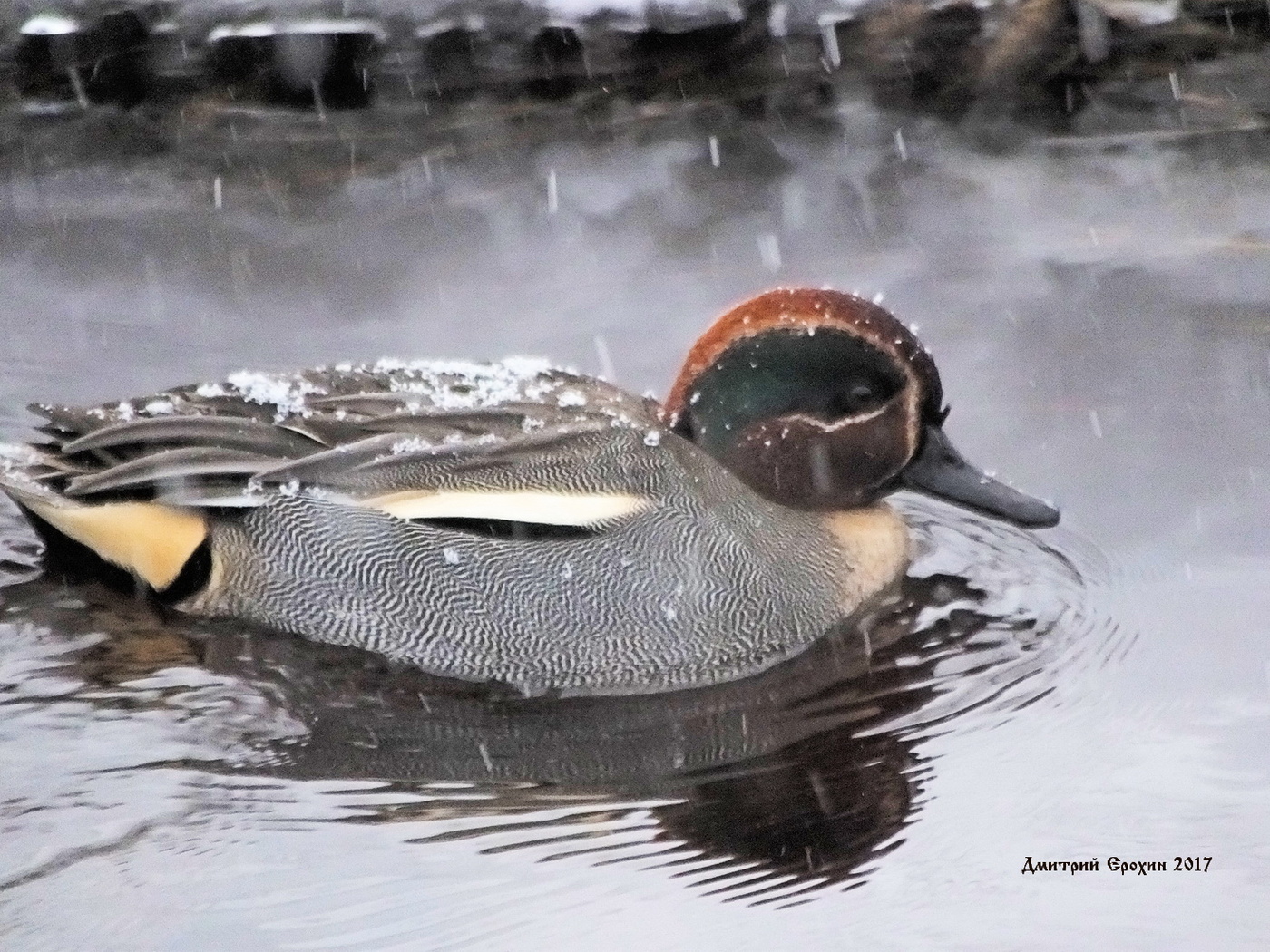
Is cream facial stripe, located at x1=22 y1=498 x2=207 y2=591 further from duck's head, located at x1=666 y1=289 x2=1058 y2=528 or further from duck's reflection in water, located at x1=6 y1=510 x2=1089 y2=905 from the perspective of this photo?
duck's head, located at x1=666 y1=289 x2=1058 y2=528

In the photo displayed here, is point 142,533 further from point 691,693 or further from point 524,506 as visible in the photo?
point 691,693

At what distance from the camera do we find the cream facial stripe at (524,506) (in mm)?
4570

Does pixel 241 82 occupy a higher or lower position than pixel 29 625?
higher

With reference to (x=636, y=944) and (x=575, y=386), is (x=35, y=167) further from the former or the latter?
(x=636, y=944)

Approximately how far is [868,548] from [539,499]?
3.02ft

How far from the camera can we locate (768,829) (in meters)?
3.85

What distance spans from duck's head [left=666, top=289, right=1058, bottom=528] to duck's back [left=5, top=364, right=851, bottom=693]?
0.42 ft

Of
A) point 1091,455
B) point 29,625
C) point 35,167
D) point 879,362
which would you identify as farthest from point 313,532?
point 35,167

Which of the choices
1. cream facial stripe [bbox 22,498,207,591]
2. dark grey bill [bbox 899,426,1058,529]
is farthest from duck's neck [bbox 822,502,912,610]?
cream facial stripe [bbox 22,498,207,591]

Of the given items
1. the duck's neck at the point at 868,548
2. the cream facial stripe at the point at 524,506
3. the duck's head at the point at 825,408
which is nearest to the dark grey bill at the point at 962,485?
the duck's head at the point at 825,408

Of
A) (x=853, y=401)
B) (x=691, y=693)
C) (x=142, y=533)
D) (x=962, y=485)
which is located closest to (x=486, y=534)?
(x=691, y=693)

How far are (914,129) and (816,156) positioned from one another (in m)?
0.48

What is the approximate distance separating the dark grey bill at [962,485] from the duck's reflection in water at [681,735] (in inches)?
9.6

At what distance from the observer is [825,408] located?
16.0 ft
